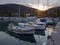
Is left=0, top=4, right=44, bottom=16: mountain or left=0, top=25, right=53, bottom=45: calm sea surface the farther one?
left=0, top=4, right=44, bottom=16: mountain

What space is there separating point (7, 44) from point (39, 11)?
45.1m

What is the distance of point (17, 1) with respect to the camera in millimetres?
68250

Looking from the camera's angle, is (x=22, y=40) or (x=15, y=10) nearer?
(x=22, y=40)

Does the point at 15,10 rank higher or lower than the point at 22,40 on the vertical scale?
higher

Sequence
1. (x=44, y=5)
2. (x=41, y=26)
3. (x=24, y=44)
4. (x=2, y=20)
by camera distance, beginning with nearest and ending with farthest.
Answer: (x=24, y=44)
(x=41, y=26)
(x=2, y=20)
(x=44, y=5)

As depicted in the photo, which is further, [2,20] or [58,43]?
[2,20]

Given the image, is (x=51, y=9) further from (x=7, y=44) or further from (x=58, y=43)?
(x=58, y=43)

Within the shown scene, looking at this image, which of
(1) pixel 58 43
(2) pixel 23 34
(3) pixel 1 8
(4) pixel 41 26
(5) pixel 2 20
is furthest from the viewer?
(3) pixel 1 8

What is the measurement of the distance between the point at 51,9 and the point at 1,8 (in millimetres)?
18042

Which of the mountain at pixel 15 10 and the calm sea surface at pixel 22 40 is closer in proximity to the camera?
the calm sea surface at pixel 22 40

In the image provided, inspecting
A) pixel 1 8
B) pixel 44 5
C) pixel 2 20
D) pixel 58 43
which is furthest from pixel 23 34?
pixel 1 8

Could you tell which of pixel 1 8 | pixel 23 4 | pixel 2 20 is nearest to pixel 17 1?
pixel 23 4

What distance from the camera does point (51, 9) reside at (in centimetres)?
6550

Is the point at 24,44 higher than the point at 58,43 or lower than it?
lower
